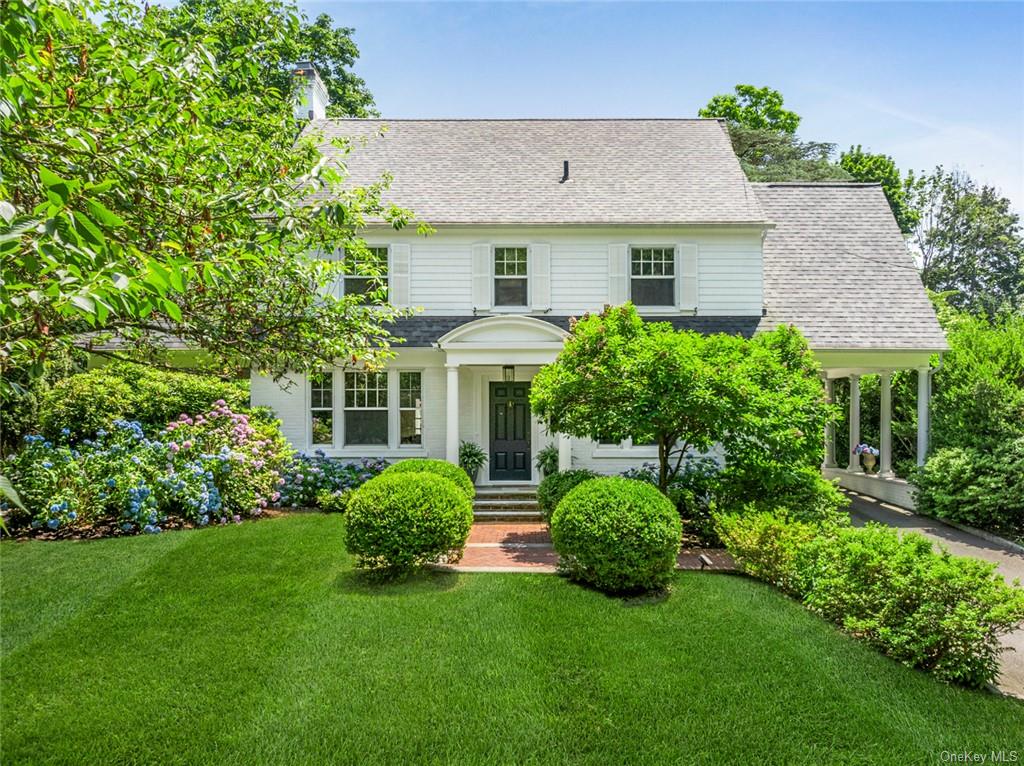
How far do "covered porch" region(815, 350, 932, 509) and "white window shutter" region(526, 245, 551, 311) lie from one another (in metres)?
5.79

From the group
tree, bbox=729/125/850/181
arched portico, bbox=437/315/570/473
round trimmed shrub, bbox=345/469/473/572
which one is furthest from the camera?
tree, bbox=729/125/850/181

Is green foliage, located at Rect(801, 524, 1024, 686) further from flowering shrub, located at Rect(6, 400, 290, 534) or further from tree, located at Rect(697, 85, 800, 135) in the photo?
tree, located at Rect(697, 85, 800, 135)

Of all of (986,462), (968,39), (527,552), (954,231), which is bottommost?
(527,552)

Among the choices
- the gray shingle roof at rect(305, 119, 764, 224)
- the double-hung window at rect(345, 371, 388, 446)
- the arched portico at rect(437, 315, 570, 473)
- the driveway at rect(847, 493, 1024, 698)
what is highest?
the gray shingle roof at rect(305, 119, 764, 224)

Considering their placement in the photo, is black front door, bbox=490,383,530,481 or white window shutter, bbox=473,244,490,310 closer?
white window shutter, bbox=473,244,490,310

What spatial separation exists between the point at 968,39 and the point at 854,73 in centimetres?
125

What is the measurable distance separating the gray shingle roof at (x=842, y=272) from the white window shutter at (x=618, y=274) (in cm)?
313

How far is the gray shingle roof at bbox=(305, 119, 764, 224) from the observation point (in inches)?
499

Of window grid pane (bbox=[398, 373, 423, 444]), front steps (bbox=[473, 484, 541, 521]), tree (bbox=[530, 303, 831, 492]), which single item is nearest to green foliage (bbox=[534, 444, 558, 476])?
front steps (bbox=[473, 484, 541, 521])

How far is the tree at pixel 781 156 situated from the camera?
27.4 m

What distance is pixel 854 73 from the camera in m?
8.02

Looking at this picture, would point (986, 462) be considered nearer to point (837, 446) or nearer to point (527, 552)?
point (837, 446)

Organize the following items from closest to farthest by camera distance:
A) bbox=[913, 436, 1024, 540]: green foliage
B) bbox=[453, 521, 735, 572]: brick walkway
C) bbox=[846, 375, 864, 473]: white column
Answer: bbox=[453, 521, 735, 572]: brick walkway
bbox=[913, 436, 1024, 540]: green foliage
bbox=[846, 375, 864, 473]: white column

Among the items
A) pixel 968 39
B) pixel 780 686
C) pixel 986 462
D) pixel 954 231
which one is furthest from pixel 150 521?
pixel 954 231
